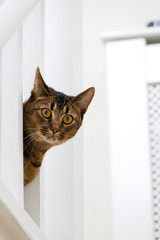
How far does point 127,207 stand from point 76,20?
814 millimetres

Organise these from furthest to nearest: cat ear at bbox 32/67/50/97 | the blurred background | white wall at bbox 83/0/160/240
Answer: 1. white wall at bbox 83/0/160/240
2. the blurred background
3. cat ear at bbox 32/67/50/97

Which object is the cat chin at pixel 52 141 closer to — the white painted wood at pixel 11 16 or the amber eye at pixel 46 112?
the amber eye at pixel 46 112

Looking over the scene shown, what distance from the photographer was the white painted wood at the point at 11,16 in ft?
1.19

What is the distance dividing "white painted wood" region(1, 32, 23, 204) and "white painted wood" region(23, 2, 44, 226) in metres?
0.05

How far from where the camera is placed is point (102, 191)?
139 centimetres

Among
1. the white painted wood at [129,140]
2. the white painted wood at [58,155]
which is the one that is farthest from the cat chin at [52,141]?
the white painted wood at [129,140]

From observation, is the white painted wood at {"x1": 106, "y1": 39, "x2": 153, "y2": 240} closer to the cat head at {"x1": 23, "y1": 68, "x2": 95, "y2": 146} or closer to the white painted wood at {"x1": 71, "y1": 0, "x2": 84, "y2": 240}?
the white painted wood at {"x1": 71, "y1": 0, "x2": 84, "y2": 240}

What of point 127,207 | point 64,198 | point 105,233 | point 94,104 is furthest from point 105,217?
point 64,198

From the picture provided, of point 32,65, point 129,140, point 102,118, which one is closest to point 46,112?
point 32,65

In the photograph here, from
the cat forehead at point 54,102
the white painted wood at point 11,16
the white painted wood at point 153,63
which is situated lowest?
the cat forehead at point 54,102

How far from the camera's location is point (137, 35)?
1202 mm

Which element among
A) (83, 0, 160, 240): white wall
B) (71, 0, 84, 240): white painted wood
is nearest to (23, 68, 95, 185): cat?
(71, 0, 84, 240): white painted wood

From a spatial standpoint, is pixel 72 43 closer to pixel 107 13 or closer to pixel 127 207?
pixel 127 207

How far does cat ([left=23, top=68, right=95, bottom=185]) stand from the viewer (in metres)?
0.44
